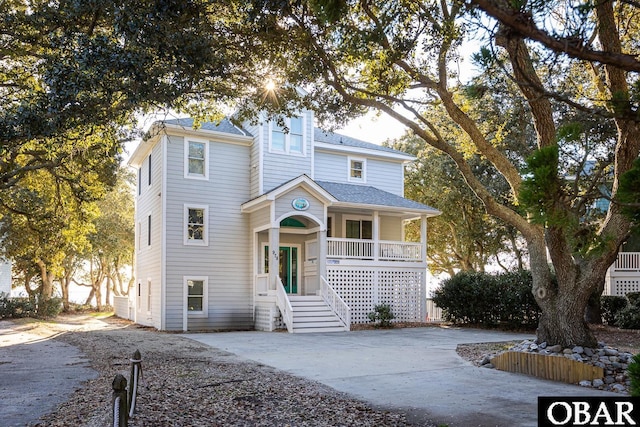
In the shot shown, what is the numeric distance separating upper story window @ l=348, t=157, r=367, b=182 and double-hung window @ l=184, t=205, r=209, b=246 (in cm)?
665

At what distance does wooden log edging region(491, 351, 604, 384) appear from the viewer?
8.23m

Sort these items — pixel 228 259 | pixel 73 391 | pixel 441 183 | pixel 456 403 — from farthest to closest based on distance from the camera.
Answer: pixel 441 183 → pixel 228 259 → pixel 73 391 → pixel 456 403

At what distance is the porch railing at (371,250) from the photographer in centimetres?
2061

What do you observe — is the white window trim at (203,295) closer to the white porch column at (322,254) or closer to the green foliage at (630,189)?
the white porch column at (322,254)

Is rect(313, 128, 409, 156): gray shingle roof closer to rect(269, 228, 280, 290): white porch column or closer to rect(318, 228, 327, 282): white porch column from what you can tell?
rect(318, 228, 327, 282): white porch column

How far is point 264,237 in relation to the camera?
2080cm

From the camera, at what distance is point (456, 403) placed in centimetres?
678

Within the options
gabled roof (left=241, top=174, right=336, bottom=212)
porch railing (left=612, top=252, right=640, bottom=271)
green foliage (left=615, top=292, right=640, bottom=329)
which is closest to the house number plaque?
gabled roof (left=241, top=174, right=336, bottom=212)

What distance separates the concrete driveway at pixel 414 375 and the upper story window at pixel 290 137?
7.89 metres

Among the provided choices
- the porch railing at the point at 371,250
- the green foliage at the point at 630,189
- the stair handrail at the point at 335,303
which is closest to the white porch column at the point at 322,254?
Answer: the stair handrail at the point at 335,303

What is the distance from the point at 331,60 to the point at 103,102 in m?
4.22

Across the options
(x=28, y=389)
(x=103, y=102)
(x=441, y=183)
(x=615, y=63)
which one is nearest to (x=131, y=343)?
(x=28, y=389)

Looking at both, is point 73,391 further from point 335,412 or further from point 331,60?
point 331,60

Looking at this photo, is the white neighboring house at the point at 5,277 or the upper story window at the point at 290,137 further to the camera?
the white neighboring house at the point at 5,277
